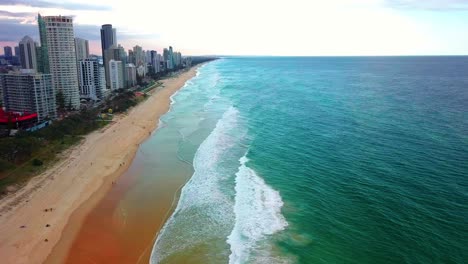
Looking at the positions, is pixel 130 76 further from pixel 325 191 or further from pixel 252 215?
pixel 252 215

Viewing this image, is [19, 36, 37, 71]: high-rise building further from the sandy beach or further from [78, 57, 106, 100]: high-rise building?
the sandy beach

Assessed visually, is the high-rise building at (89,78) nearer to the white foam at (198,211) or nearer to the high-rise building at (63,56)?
the high-rise building at (63,56)

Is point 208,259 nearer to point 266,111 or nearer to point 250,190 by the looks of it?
point 250,190

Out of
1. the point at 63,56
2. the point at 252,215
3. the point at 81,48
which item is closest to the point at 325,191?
the point at 252,215

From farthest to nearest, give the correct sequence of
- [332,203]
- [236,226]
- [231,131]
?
[231,131] → [332,203] → [236,226]

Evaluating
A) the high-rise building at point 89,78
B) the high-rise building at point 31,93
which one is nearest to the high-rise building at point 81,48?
the high-rise building at point 89,78

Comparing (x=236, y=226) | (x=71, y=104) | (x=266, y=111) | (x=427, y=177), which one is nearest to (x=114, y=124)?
(x=71, y=104)
